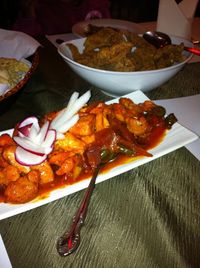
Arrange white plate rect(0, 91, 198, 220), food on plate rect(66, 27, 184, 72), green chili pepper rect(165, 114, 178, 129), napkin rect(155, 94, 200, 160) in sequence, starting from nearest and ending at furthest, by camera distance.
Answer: white plate rect(0, 91, 198, 220)
green chili pepper rect(165, 114, 178, 129)
napkin rect(155, 94, 200, 160)
food on plate rect(66, 27, 184, 72)

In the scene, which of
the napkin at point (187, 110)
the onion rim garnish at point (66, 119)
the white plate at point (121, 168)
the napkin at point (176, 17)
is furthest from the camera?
the napkin at point (176, 17)

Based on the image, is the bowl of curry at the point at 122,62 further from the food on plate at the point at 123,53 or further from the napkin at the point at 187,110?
the napkin at the point at 187,110

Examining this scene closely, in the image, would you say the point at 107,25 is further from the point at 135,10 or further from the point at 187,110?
the point at 135,10

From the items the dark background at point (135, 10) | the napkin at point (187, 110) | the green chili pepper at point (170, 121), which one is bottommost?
the dark background at point (135, 10)

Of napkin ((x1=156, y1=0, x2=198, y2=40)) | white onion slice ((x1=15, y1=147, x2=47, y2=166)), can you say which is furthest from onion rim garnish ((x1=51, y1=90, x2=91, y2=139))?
napkin ((x1=156, y1=0, x2=198, y2=40))

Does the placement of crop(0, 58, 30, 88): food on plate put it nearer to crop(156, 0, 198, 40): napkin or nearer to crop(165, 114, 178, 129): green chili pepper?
crop(165, 114, 178, 129): green chili pepper

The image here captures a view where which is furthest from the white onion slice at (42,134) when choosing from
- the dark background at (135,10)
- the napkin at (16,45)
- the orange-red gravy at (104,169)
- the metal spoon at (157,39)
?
the dark background at (135,10)

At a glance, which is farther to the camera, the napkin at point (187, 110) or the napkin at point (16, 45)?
the napkin at point (16, 45)
